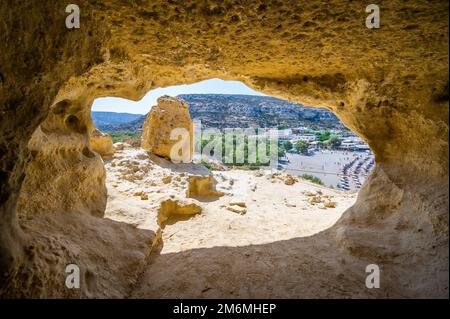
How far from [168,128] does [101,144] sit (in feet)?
10.5

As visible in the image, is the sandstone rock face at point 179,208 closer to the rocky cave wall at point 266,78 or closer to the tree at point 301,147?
the rocky cave wall at point 266,78

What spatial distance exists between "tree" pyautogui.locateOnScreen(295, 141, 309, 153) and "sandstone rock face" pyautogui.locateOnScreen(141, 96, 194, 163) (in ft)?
72.4

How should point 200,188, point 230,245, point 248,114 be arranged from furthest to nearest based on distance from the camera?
point 248,114 < point 200,188 < point 230,245

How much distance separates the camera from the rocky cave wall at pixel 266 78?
224 cm

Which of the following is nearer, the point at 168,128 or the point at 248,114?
the point at 168,128

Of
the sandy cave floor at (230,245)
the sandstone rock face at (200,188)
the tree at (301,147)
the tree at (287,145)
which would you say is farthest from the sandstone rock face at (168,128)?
the tree at (287,145)

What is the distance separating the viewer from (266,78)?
4.13 m

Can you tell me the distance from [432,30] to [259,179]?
8682 mm

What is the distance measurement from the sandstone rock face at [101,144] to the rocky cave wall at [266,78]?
6964mm

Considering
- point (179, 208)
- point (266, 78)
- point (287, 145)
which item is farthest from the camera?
point (287, 145)

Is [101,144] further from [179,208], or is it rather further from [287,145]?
[287,145]

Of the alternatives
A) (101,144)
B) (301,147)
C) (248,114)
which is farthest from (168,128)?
(248,114)

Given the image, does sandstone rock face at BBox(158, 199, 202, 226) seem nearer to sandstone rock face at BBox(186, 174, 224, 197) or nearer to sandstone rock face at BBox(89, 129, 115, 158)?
sandstone rock face at BBox(186, 174, 224, 197)
